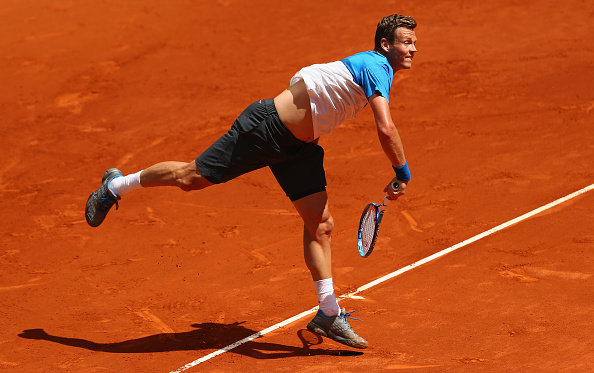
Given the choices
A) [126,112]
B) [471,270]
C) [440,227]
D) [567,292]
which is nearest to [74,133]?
[126,112]

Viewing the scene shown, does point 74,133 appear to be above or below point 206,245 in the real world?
above

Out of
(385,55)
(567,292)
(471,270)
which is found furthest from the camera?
(471,270)

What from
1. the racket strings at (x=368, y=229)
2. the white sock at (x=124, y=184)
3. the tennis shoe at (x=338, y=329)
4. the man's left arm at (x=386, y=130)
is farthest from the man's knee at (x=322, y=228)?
the white sock at (x=124, y=184)

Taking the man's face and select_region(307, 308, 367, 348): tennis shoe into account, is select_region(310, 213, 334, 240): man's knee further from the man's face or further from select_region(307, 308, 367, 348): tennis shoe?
the man's face

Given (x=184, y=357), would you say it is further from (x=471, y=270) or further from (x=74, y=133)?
(x=74, y=133)

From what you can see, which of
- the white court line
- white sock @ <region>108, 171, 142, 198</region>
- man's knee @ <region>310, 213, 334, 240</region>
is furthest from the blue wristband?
white sock @ <region>108, 171, 142, 198</region>

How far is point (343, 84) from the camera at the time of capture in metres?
4.83

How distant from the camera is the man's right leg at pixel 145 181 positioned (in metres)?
5.21

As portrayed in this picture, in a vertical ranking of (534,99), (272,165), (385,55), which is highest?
(385,55)

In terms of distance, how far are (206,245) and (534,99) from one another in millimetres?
5405

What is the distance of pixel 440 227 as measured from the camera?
7.11m

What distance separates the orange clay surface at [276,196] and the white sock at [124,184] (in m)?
0.98

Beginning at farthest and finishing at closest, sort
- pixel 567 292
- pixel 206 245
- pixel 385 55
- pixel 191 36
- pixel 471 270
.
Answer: pixel 191 36
pixel 206 245
pixel 471 270
pixel 567 292
pixel 385 55

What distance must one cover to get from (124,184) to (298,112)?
1560 millimetres
